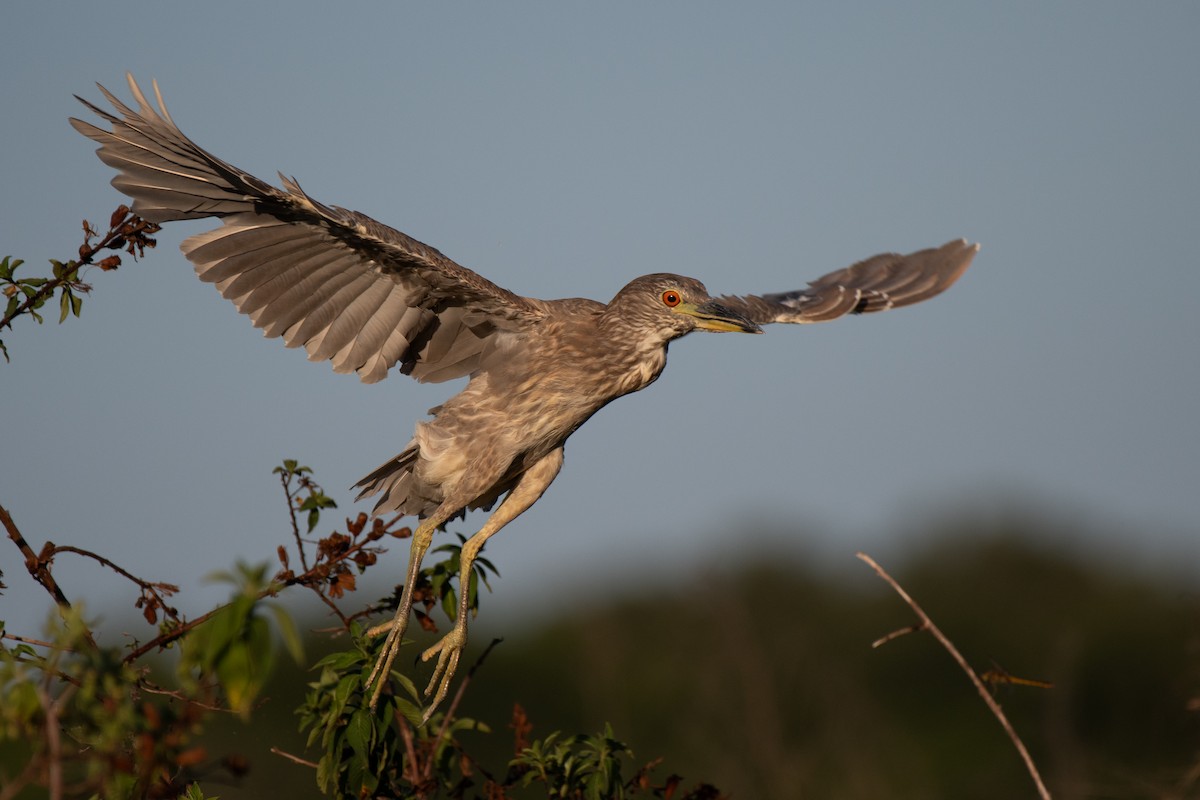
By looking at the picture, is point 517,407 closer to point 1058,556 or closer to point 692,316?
point 692,316

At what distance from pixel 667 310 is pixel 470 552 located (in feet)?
5.40

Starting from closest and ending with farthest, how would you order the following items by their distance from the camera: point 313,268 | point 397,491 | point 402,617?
1. point 402,617
2. point 313,268
3. point 397,491

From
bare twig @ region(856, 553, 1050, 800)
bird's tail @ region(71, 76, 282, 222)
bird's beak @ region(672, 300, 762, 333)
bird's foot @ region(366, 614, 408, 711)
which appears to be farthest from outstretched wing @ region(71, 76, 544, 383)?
bare twig @ region(856, 553, 1050, 800)

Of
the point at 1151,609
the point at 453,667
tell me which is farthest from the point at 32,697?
the point at 1151,609

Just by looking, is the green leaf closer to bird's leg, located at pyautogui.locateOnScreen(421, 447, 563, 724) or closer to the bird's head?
bird's leg, located at pyautogui.locateOnScreen(421, 447, 563, 724)

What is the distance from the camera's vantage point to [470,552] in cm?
533

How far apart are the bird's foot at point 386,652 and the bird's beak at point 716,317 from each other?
2.03 metres

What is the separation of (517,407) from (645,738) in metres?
19.2

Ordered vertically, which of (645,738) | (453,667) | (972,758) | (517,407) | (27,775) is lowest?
(972,758)

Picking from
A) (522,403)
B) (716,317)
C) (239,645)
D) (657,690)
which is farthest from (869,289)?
(657,690)

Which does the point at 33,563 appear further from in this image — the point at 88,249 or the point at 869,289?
the point at 869,289

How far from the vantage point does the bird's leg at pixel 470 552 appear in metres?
5.25

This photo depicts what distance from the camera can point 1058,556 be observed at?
122ft

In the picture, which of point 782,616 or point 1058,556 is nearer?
point 782,616
